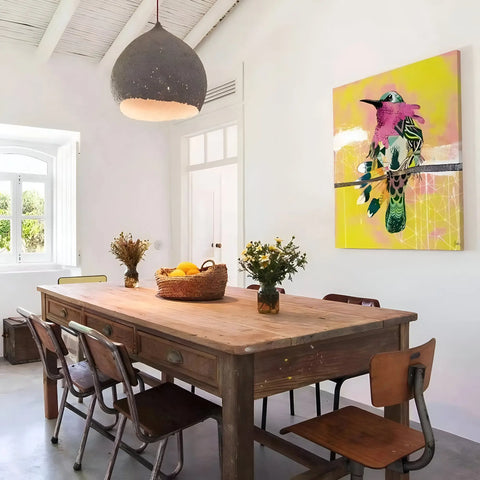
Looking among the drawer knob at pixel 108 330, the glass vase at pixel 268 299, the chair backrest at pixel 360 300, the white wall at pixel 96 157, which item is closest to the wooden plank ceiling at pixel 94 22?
the white wall at pixel 96 157

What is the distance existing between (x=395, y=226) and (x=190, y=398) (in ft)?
6.55

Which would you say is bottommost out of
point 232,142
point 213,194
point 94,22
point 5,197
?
point 5,197

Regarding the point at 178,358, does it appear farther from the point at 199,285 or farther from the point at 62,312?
the point at 62,312

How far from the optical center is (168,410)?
7.87 ft

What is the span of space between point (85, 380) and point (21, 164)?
11.9 ft

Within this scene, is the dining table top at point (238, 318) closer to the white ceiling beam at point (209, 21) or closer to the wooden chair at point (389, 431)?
the wooden chair at point (389, 431)

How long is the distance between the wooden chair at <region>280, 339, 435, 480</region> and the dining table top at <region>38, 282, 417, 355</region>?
0.27 meters

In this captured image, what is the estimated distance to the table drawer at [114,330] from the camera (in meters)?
2.45

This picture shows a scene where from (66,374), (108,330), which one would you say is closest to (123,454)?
(66,374)

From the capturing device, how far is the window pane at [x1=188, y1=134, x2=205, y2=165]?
6105 mm

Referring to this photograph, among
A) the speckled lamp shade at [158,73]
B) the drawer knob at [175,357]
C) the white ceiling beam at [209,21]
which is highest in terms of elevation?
the white ceiling beam at [209,21]

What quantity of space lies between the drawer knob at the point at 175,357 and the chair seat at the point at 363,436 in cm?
53


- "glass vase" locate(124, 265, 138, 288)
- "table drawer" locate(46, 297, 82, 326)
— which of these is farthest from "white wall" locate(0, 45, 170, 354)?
"glass vase" locate(124, 265, 138, 288)

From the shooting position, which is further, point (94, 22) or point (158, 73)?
point (94, 22)
